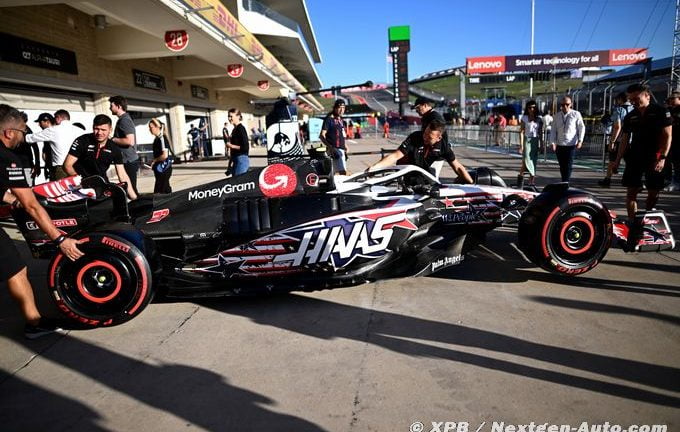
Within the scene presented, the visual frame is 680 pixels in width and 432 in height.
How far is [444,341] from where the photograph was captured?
2752 millimetres

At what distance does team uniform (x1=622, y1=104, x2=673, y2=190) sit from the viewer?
4.43 metres

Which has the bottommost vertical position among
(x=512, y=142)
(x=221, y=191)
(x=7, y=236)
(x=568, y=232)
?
(x=568, y=232)

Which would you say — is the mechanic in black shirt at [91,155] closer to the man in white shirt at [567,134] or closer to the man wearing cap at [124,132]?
the man wearing cap at [124,132]

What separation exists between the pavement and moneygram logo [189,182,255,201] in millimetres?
899

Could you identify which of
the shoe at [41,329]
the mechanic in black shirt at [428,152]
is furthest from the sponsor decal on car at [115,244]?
the mechanic in black shirt at [428,152]

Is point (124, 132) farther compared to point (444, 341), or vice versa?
point (124, 132)

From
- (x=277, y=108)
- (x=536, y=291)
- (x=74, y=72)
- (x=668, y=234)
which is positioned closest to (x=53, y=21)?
(x=74, y=72)

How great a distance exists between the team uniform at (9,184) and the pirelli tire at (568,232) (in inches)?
153

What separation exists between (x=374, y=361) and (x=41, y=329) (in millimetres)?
2364

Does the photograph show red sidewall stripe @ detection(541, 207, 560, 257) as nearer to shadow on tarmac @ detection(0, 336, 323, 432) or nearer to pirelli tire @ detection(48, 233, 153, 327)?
shadow on tarmac @ detection(0, 336, 323, 432)

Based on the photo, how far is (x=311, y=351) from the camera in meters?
2.70

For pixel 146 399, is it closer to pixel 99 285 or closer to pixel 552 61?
pixel 99 285

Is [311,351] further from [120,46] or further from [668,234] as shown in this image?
[120,46]

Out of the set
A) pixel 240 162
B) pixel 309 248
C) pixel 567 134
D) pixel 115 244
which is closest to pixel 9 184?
pixel 115 244
